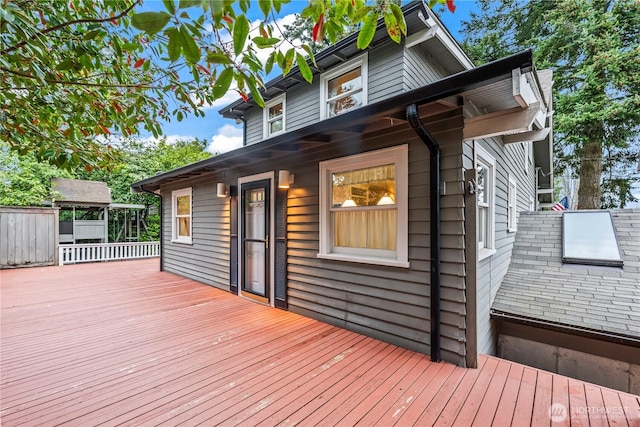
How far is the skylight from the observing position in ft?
14.7

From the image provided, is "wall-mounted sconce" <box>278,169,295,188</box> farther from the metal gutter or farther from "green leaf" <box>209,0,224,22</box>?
the metal gutter

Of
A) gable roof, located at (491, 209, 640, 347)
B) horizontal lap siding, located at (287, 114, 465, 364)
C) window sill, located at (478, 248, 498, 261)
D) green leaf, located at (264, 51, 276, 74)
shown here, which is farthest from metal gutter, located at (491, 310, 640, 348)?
green leaf, located at (264, 51, 276, 74)

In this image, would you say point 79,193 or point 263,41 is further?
point 79,193

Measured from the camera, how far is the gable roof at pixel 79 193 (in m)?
10.3

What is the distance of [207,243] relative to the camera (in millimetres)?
5930

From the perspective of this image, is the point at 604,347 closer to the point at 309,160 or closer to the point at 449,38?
the point at 309,160

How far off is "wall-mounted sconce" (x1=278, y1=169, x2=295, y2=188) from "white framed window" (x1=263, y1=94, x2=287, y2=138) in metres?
3.02

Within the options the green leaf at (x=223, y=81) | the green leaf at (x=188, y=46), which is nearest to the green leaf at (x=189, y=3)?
the green leaf at (x=188, y=46)

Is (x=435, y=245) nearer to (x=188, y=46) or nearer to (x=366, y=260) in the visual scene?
(x=366, y=260)

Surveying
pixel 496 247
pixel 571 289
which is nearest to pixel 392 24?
pixel 496 247

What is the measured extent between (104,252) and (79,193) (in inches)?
129

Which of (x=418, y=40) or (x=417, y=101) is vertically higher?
(x=418, y=40)

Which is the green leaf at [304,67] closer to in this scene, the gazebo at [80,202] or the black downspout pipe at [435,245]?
the black downspout pipe at [435,245]

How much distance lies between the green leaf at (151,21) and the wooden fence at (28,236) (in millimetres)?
9974
